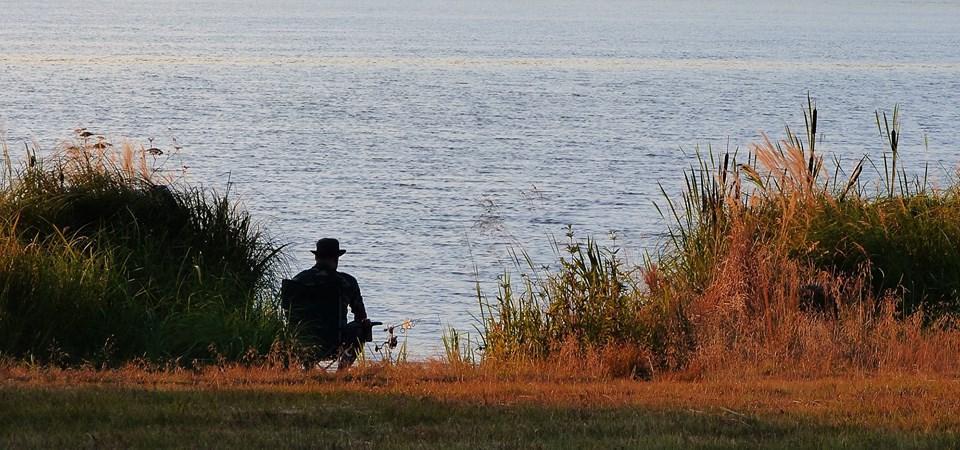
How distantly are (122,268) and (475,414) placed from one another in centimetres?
517

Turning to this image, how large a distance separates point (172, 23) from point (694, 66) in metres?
49.9

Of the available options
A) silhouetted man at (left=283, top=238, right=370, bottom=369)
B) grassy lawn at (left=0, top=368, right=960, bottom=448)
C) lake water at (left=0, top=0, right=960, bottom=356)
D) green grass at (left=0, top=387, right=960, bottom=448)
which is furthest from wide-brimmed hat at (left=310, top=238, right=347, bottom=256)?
green grass at (left=0, top=387, right=960, bottom=448)

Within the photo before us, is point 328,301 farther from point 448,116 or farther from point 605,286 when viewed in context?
point 448,116

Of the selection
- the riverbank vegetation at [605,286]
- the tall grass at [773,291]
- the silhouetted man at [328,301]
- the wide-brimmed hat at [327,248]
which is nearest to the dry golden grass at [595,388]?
the riverbank vegetation at [605,286]

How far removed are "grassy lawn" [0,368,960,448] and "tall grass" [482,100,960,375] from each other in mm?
1372

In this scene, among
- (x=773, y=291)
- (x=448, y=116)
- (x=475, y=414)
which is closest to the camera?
(x=475, y=414)

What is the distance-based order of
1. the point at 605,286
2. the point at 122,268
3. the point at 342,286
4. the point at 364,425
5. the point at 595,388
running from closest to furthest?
1. the point at 364,425
2. the point at 595,388
3. the point at 605,286
4. the point at 342,286
5. the point at 122,268

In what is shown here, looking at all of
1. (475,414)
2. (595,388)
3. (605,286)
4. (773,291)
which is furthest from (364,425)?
(773,291)

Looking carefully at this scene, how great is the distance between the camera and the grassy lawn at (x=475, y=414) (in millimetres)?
6840

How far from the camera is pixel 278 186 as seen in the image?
2642 centimetres

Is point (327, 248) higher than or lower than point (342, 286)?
higher

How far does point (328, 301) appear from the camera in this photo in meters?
11.4

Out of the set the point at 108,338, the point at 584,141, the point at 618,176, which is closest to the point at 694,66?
the point at 584,141

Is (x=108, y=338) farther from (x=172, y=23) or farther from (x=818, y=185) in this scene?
(x=172, y=23)
